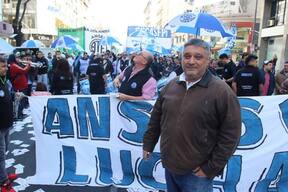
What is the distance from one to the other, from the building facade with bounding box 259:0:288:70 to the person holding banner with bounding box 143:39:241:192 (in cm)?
2564

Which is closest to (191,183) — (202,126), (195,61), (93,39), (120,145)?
(202,126)

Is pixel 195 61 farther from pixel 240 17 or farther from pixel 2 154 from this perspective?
pixel 240 17

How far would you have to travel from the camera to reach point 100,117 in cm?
472

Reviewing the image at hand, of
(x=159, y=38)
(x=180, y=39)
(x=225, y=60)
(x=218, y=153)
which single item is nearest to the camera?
(x=218, y=153)

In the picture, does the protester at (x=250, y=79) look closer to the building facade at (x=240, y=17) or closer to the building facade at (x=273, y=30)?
the building facade at (x=273, y=30)

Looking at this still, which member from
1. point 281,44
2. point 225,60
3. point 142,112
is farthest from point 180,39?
point 142,112

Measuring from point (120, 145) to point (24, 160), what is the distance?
2347 millimetres

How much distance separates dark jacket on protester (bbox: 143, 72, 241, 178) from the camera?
9.21 ft

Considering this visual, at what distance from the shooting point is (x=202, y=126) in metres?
2.85

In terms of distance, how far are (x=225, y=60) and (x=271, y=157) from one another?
664 cm

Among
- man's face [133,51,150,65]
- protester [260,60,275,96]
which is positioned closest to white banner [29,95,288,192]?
man's face [133,51,150,65]

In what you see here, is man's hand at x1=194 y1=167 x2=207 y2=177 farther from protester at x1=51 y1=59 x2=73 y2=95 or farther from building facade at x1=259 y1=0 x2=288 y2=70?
building facade at x1=259 y1=0 x2=288 y2=70

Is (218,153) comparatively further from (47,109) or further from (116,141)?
(47,109)

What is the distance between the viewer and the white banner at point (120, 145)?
15.0 ft
